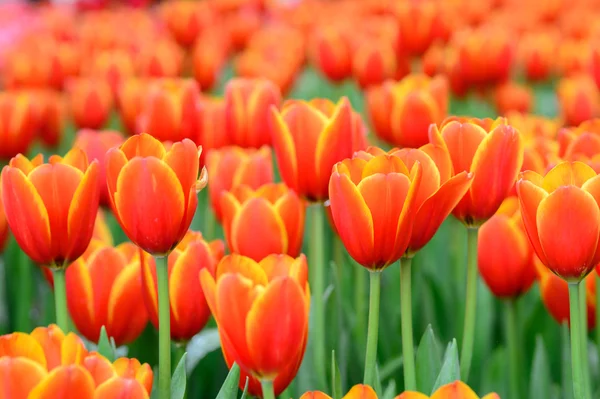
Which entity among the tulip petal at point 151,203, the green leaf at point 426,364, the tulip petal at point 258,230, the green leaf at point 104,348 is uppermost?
the tulip petal at point 151,203

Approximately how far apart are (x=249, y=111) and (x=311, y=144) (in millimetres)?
499

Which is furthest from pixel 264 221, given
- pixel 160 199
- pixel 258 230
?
pixel 160 199

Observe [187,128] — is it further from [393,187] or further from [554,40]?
[554,40]

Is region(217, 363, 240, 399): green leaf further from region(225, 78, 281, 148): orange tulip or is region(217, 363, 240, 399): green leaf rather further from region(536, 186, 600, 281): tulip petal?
region(225, 78, 281, 148): orange tulip

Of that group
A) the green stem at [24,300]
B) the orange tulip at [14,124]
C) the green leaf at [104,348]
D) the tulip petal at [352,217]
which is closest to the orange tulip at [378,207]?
the tulip petal at [352,217]

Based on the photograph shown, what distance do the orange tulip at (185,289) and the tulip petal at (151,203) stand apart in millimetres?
101

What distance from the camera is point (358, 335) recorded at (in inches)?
50.4

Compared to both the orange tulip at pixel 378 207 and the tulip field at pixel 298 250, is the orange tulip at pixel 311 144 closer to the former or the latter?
the tulip field at pixel 298 250

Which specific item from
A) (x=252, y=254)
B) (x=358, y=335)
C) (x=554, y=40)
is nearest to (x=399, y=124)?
(x=358, y=335)

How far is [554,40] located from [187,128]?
1.72 metres

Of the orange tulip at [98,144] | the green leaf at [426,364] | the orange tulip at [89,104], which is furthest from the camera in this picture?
the orange tulip at [89,104]

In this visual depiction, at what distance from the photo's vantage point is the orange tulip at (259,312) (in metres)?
0.78

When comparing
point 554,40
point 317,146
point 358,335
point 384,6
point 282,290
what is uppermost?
point 384,6

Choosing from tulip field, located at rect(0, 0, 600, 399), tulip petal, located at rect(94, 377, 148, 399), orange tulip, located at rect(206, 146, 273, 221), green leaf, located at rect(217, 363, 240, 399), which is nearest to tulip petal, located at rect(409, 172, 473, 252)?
tulip field, located at rect(0, 0, 600, 399)
